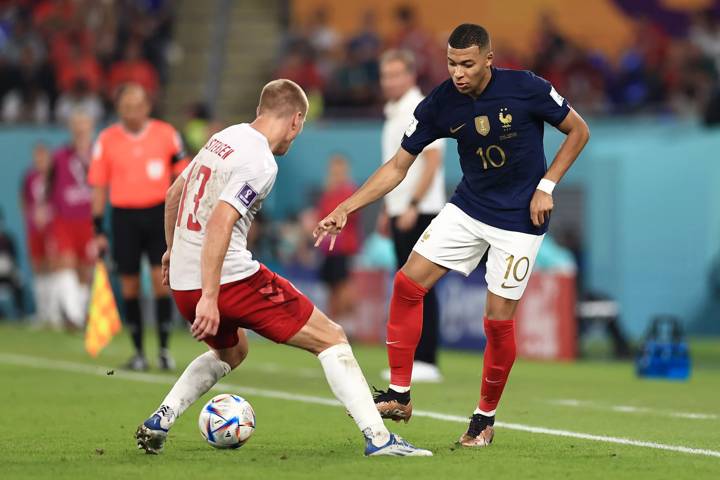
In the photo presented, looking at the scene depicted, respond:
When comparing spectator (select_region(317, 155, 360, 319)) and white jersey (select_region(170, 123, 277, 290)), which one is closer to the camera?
white jersey (select_region(170, 123, 277, 290))

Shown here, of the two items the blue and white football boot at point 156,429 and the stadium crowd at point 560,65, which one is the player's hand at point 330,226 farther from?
the stadium crowd at point 560,65

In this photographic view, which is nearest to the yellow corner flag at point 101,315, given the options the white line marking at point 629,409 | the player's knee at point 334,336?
the white line marking at point 629,409

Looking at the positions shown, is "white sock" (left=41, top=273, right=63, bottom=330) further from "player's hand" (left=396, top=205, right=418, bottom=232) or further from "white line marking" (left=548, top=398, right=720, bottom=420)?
"white line marking" (left=548, top=398, right=720, bottom=420)

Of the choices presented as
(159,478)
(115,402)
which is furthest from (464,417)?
(159,478)

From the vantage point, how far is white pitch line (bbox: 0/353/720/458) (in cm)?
779

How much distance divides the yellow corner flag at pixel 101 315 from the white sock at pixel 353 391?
22.3 feet

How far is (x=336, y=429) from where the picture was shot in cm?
856

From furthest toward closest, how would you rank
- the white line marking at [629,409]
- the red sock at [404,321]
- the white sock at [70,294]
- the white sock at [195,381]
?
the white sock at [70,294] < the white line marking at [629,409] < the red sock at [404,321] < the white sock at [195,381]

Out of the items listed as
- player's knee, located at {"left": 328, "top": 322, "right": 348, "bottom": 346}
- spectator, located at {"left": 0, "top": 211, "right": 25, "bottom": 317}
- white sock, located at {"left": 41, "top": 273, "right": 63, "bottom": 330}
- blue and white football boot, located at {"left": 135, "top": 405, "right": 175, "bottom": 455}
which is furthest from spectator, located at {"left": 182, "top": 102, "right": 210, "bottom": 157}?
player's knee, located at {"left": 328, "top": 322, "right": 348, "bottom": 346}

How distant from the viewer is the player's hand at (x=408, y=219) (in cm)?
1156

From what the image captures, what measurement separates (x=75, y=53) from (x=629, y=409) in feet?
48.8

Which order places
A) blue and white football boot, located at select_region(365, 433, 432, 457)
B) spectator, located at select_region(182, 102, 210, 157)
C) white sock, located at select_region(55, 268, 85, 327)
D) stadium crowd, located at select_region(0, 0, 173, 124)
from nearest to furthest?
1. blue and white football boot, located at select_region(365, 433, 432, 457)
2. white sock, located at select_region(55, 268, 85, 327)
3. spectator, located at select_region(182, 102, 210, 157)
4. stadium crowd, located at select_region(0, 0, 173, 124)

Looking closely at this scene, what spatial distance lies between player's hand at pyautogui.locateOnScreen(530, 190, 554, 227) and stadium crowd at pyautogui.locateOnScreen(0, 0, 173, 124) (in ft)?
49.2

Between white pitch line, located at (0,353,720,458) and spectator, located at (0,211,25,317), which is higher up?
white pitch line, located at (0,353,720,458)
